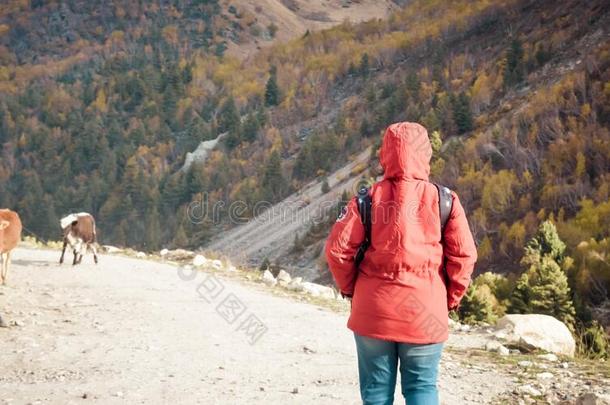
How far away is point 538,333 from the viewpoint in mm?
8742

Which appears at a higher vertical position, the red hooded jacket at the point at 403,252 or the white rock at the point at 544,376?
the red hooded jacket at the point at 403,252

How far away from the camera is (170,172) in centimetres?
8256

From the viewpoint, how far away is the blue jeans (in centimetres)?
394

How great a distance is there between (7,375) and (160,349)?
1614 millimetres

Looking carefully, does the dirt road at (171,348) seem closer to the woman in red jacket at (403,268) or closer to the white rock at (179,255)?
the woman in red jacket at (403,268)

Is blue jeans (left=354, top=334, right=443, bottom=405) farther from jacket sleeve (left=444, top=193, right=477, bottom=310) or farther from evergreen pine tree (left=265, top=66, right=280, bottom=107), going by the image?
evergreen pine tree (left=265, top=66, right=280, bottom=107)

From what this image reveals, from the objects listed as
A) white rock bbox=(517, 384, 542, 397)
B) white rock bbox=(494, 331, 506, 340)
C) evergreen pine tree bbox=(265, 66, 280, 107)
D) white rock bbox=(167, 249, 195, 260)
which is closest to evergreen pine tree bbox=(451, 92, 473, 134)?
white rock bbox=(167, 249, 195, 260)

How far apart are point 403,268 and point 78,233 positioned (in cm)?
1034

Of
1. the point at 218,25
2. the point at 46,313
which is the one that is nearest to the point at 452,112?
the point at 46,313

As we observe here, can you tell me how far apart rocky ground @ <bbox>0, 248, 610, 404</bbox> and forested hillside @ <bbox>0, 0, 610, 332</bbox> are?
16930mm

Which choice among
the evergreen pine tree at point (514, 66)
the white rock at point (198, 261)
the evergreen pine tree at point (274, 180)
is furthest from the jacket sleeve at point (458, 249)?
the evergreen pine tree at point (274, 180)

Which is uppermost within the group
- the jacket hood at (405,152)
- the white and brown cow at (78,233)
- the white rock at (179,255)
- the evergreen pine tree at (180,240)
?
the jacket hood at (405,152)

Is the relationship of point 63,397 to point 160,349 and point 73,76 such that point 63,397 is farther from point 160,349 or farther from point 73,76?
point 73,76

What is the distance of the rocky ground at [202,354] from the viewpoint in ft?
19.6
